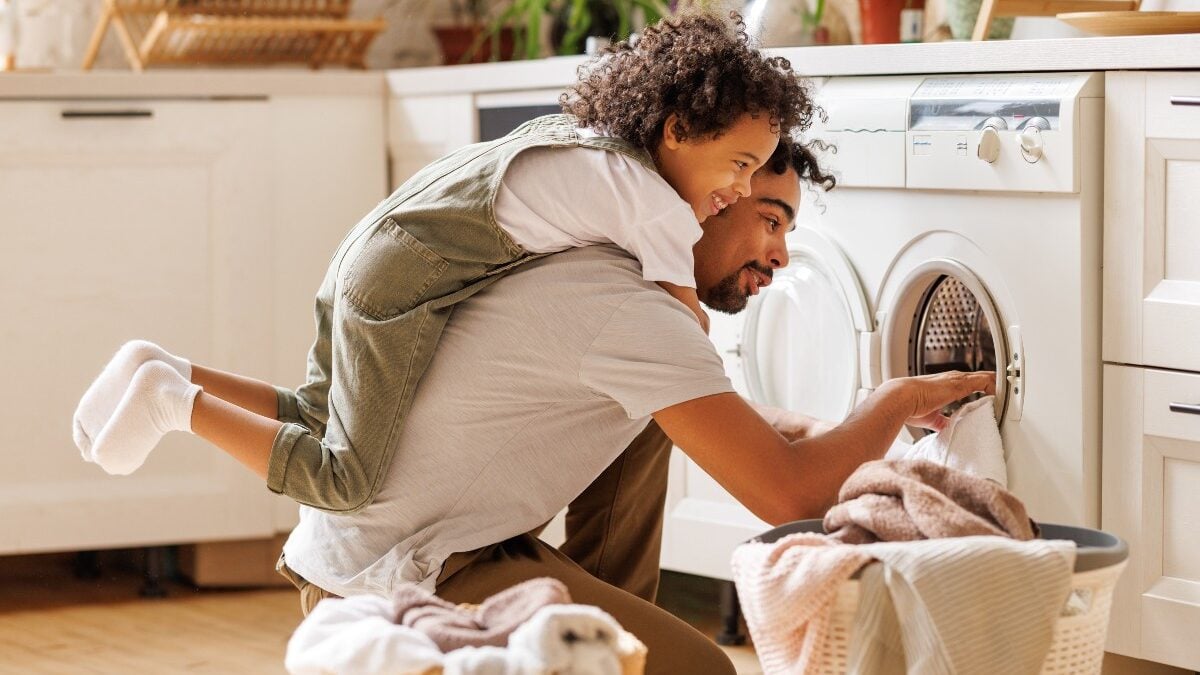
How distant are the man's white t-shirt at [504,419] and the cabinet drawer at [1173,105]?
60 cm

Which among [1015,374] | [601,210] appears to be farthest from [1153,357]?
[601,210]

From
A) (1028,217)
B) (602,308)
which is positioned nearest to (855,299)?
(1028,217)

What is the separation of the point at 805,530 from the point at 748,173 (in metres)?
0.42

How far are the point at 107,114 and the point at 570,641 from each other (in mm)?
1838

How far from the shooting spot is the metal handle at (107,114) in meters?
2.65

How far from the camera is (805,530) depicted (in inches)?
56.4

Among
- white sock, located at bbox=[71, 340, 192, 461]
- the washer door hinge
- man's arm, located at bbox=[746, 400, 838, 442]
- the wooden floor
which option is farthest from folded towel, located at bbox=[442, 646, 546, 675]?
the wooden floor

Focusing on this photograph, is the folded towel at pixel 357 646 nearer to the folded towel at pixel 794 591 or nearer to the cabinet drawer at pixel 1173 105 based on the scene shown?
the folded towel at pixel 794 591

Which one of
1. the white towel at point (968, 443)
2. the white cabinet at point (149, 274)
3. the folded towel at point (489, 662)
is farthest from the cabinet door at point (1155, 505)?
the white cabinet at point (149, 274)

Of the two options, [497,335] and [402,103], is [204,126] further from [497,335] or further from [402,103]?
[497,335]

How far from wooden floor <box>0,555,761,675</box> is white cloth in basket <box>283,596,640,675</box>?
1178 millimetres

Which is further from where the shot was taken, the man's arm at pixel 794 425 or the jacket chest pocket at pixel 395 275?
the man's arm at pixel 794 425

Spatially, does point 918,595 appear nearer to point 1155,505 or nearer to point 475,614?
point 475,614

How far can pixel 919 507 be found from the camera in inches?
51.7
